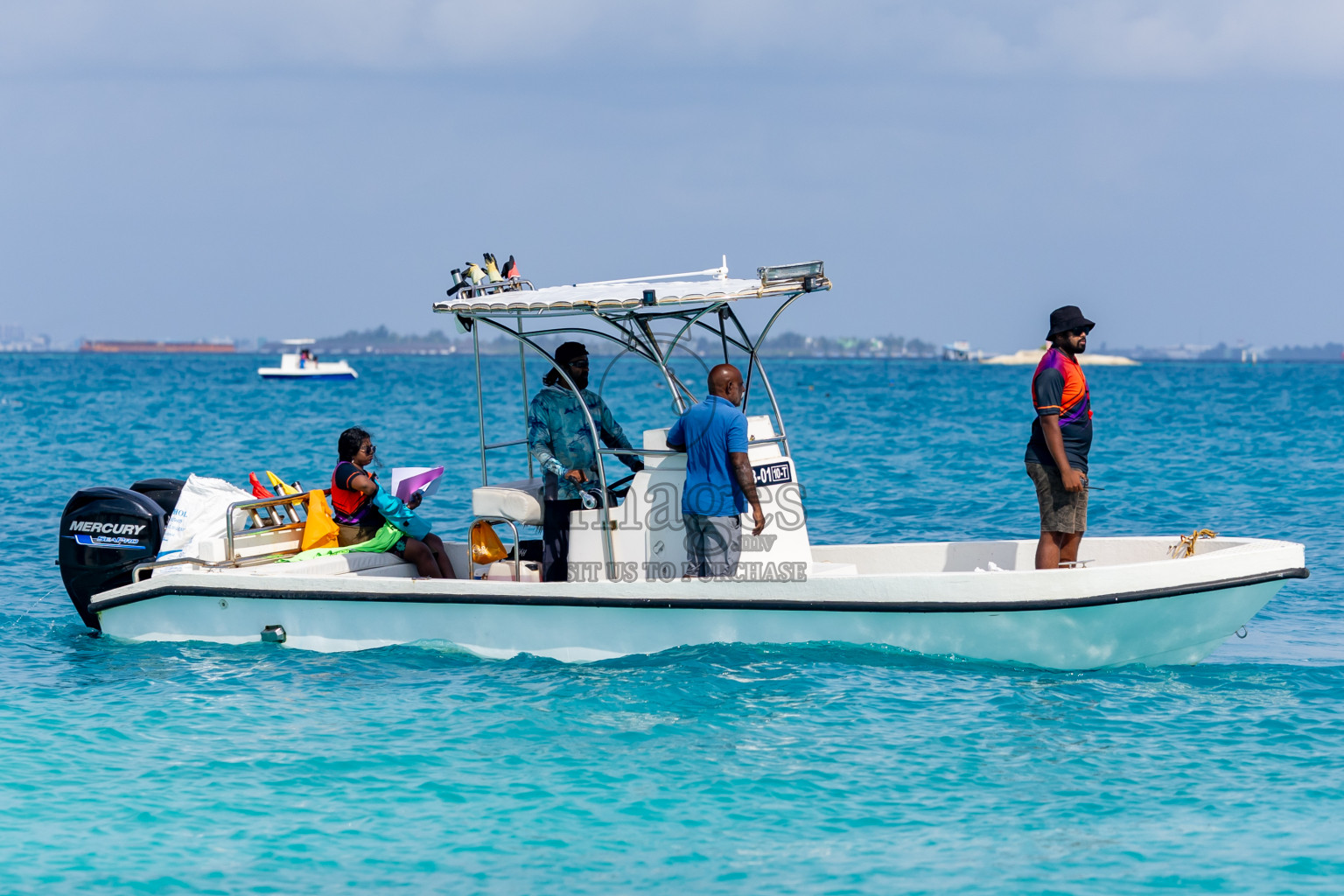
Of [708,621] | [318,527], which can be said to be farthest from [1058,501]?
[318,527]

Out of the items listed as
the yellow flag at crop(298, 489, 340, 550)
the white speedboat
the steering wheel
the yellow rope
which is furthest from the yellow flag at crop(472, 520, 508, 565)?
the yellow rope

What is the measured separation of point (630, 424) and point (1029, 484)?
25.2 meters

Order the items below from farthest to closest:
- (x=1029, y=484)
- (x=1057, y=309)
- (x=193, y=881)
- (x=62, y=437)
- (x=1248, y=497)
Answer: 1. (x=62, y=437)
2. (x=1029, y=484)
3. (x=1248, y=497)
4. (x=1057, y=309)
5. (x=193, y=881)

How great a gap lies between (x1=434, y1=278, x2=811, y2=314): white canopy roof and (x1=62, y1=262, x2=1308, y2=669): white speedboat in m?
0.02

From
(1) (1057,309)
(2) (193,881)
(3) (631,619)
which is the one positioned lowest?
(2) (193,881)

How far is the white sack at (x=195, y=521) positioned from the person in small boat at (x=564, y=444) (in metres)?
2.50

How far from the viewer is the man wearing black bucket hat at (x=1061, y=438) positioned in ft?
25.7

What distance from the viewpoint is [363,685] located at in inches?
324

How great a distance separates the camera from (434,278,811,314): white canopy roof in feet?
25.9

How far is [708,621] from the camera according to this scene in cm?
803

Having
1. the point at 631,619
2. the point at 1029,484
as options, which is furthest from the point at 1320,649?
the point at 1029,484

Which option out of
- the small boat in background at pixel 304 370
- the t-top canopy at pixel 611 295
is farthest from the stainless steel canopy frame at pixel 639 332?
the small boat in background at pixel 304 370

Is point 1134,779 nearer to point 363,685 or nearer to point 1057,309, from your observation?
point 1057,309

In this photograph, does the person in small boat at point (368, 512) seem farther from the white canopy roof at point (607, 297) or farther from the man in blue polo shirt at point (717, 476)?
the man in blue polo shirt at point (717, 476)
